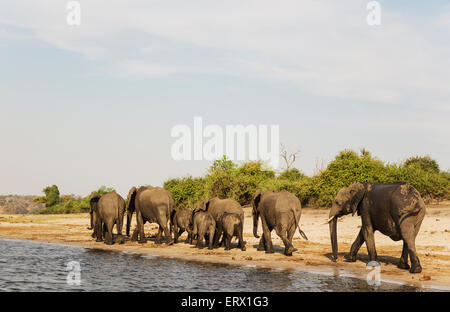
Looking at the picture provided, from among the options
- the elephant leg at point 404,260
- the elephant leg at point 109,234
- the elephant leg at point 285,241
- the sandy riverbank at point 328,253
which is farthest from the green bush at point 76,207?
the elephant leg at point 404,260

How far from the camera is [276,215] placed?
1980cm

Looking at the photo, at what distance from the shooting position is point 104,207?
25.0 m

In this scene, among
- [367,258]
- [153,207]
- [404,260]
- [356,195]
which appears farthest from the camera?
[153,207]

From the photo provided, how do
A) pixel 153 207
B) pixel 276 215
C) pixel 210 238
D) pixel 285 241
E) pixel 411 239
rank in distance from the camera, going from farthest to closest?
pixel 153 207, pixel 210 238, pixel 276 215, pixel 285 241, pixel 411 239

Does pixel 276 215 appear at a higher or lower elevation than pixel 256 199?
lower

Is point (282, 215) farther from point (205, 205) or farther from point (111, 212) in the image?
point (111, 212)

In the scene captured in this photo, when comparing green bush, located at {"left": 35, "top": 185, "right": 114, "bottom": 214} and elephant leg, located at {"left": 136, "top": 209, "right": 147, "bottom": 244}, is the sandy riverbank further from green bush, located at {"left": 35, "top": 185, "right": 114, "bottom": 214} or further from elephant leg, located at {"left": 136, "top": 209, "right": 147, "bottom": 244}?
green bush, located at {"left": 35, "top": 185, "right": 114, "bottom": 214}

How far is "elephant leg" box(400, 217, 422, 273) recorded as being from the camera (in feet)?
49.7

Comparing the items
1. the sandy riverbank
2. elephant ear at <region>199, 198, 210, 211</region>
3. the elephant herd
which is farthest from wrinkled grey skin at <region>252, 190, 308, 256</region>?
elephant ear at <region>199, 198, 210, 211</region>

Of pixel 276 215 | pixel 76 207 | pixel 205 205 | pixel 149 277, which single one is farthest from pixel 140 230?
pixel 76 207

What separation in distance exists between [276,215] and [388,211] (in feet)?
16.2

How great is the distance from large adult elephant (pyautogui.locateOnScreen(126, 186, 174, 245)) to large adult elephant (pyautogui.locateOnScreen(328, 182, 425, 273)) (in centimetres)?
880
